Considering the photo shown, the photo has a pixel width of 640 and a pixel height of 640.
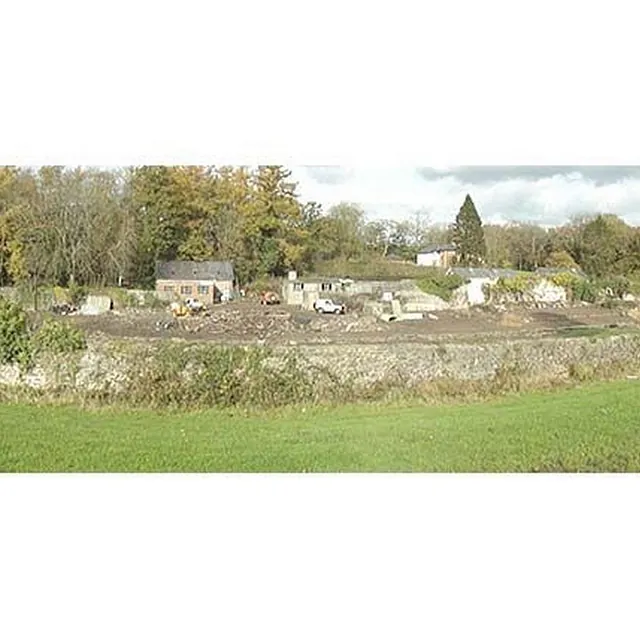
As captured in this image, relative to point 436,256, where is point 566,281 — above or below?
below

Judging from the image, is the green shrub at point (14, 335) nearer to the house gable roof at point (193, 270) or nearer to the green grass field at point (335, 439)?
the green grass field at point (335, 439)

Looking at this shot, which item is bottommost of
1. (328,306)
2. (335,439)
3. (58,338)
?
(335,439)

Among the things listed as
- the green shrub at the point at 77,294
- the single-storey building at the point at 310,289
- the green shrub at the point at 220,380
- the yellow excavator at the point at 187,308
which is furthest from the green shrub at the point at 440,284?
the green shrub at the point at 77,294

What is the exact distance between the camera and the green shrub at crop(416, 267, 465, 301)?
5.29 metres

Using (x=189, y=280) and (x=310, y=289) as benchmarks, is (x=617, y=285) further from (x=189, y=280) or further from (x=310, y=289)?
(x=189, y=280)

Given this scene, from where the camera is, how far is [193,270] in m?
5.24

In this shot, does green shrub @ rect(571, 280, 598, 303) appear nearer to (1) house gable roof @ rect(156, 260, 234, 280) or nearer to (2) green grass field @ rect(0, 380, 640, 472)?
(2) green grass field @ rect(0, 380, 640, 472)

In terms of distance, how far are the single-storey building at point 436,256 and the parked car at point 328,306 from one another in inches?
19.3

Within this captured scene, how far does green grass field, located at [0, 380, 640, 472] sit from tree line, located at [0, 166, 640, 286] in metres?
0.76

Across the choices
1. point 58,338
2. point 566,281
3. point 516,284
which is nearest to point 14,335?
point 58,338

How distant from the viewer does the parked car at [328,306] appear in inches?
206

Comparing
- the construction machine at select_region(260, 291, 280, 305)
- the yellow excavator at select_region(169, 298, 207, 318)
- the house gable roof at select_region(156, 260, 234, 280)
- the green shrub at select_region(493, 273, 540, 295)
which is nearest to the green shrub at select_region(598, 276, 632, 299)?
the green shrub at select_region(493, 273, 540, 295)

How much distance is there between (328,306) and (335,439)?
74 cm
